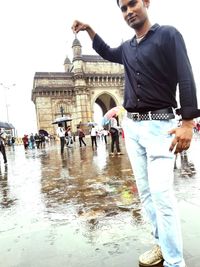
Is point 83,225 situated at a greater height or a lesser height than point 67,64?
lesser

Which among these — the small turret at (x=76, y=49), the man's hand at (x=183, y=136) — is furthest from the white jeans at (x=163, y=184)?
the small turret at (x=76, y=49)

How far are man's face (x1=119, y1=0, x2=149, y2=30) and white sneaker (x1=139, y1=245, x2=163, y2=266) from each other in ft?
5.43

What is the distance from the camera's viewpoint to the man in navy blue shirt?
2.01 metres

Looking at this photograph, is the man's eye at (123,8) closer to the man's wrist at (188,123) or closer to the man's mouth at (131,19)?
the man's mouth at (131,19)

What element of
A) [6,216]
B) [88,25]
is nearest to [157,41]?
[88,25]

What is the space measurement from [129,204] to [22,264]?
71.7 inches

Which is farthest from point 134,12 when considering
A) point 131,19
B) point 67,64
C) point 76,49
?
point 67,64

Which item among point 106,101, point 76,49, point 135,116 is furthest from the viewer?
point 106,101

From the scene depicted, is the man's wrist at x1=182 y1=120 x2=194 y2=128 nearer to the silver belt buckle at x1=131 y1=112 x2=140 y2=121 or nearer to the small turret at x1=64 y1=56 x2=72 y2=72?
the silver belt buckle at x1=131 y1=112 x2=140 y2=121

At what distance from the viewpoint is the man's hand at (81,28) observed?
2703 millimetres

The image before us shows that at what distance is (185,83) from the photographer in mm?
1994

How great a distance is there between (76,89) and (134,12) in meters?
51.0

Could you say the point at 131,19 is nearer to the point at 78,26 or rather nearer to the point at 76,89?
the point at 78,26

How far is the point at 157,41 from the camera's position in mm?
2154
